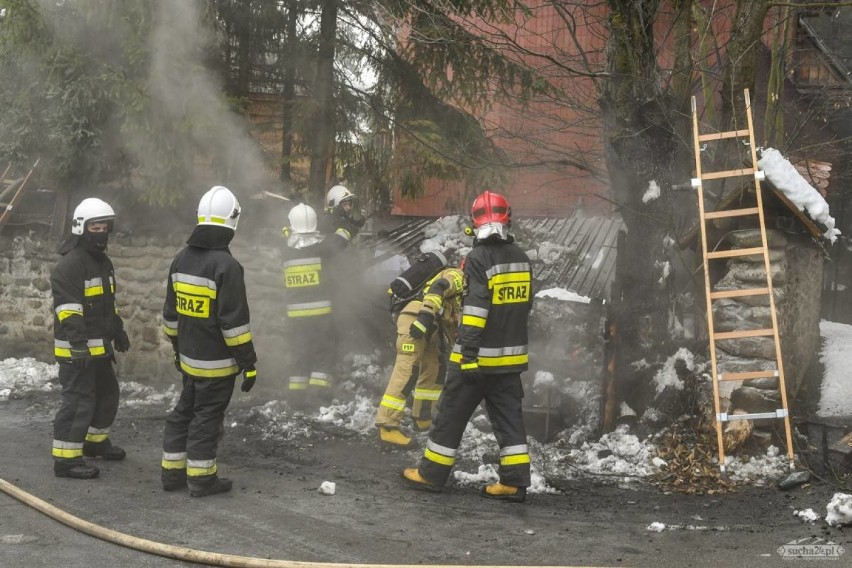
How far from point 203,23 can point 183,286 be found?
14.2 ft

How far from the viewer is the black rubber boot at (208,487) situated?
5.96 meters

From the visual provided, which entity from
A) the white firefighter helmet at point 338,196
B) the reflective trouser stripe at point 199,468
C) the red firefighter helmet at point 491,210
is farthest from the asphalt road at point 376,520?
the white firefighter helmet at point 338,196

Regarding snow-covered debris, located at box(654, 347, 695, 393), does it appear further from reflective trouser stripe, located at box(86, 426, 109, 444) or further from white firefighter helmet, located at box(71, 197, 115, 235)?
white firefighter helmet, located at box(71, 197, 115, 235)

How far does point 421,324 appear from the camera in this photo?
7.15 metres

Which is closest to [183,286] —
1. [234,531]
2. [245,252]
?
[234,531]

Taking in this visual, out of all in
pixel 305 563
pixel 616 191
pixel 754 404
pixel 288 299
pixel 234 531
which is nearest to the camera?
pixel 305 563

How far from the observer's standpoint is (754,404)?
690cm

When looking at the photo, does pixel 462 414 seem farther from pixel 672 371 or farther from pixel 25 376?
pixel 25 376

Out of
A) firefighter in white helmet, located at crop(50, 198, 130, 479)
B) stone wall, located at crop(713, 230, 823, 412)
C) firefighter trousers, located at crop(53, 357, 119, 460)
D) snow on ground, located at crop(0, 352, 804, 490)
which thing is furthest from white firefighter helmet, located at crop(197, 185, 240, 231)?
stone wall, located at crop(713, 230, 823, 412)

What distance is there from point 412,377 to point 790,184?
147 inches

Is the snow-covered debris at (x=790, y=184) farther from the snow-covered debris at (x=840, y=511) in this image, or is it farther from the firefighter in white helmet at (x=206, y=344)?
the firefighter in white helmet at (x=206, y=344)

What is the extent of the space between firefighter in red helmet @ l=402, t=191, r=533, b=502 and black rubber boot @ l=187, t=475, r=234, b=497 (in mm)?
1368

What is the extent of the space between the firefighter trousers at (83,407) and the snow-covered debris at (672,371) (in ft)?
15.0

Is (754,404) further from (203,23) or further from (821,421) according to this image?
(203,23)
